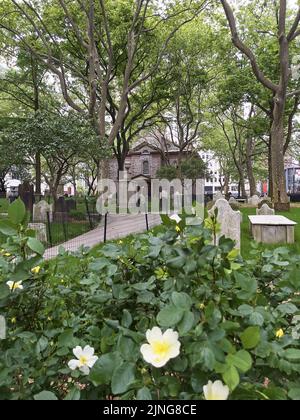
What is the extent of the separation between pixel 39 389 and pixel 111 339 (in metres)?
0.29

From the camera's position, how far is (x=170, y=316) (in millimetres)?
1098

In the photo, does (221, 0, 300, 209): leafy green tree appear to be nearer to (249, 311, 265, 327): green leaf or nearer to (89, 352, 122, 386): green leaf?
(249, 311, 265, 327): green leaf

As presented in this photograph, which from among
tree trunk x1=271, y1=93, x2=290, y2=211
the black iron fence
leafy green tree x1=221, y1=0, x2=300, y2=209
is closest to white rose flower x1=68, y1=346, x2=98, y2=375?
the black iron fence

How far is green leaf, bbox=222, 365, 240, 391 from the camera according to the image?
0.96 metres

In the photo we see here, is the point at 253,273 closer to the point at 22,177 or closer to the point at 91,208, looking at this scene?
the point at 91,208

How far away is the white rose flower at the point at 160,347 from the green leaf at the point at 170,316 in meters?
0.03

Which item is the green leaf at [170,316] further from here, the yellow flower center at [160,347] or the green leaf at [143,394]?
the green leaf at [143,394]

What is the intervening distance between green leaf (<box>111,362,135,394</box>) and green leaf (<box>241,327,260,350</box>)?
1.06 ft

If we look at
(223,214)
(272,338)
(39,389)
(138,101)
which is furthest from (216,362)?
(138,101)

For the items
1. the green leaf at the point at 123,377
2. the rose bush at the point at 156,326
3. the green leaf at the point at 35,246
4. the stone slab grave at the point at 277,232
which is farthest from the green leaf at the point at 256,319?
the stone slab grave at the point at 277,232

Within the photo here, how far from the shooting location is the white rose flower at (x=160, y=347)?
3.49ft

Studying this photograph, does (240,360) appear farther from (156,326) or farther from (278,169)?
(278,169)

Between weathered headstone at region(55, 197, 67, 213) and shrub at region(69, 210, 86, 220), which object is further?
shrub at region(69, 210, 86, 220)

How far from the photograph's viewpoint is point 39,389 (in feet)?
4.13
